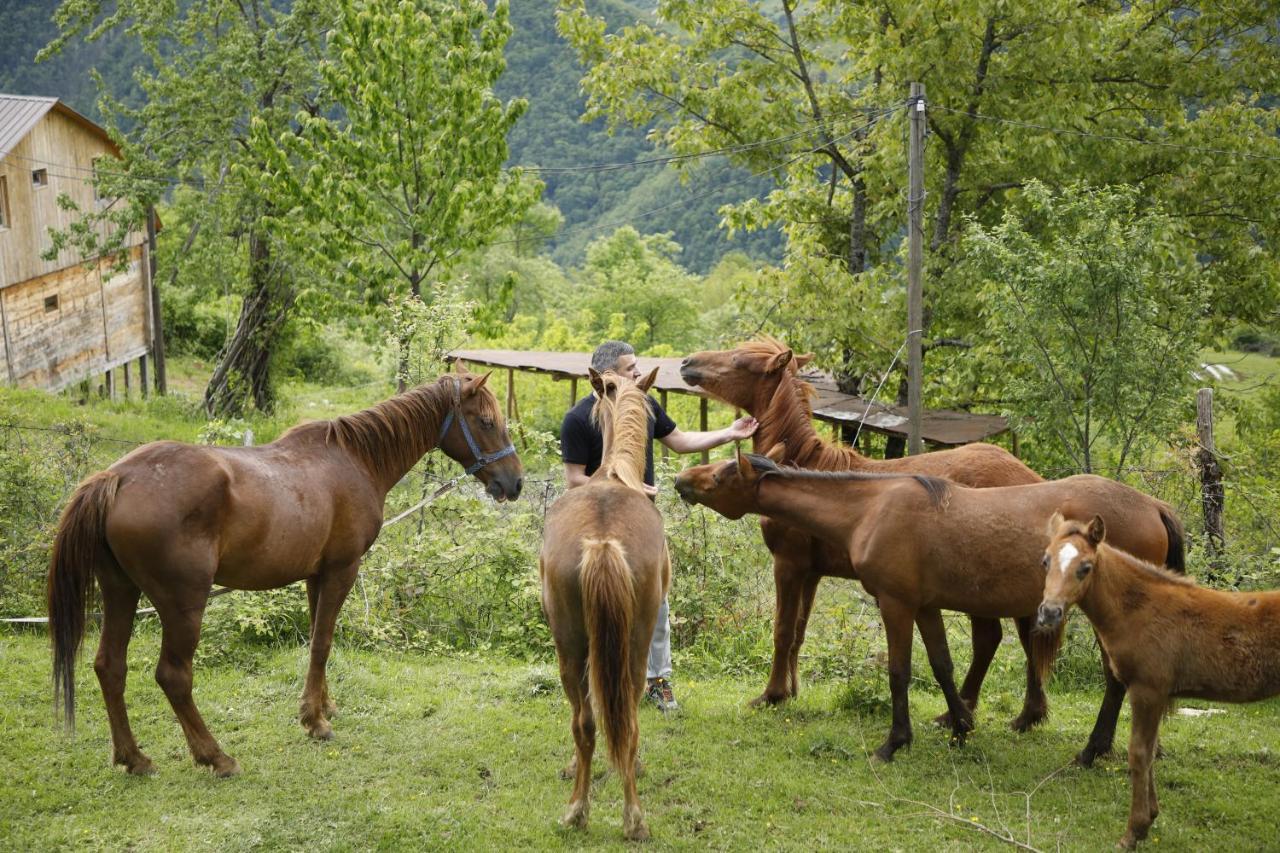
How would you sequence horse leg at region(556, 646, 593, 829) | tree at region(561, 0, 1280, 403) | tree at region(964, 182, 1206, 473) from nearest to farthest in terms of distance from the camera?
horse leg at region(556, 646, 593, 829)
tree at region(964, 182, 1206, 473)
tree at region(561, 0, 1280, 403)

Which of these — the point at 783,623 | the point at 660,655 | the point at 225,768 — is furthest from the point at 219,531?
the point at 783,623

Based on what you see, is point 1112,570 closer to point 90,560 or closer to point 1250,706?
point 1250,706

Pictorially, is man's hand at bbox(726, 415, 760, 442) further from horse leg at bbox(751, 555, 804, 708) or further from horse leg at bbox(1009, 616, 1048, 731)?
horse leg at bbox(1009, 616, 1048, 731)

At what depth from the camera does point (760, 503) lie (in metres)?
6.04

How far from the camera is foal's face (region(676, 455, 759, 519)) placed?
19.8ft

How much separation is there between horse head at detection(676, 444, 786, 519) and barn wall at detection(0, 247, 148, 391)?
21.0 m

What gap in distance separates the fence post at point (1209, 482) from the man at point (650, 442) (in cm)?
429

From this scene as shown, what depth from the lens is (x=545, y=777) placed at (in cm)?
556

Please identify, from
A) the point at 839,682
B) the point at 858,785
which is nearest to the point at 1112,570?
the point at 858,785

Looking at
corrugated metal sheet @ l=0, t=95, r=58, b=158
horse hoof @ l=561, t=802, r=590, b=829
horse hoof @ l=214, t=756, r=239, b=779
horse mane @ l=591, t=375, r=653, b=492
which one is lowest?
horse hoof @ l=214, t=756, r=239, b=779

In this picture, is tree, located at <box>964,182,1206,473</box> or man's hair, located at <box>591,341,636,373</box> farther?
tree, located at <box>964,182,1206,473</box>

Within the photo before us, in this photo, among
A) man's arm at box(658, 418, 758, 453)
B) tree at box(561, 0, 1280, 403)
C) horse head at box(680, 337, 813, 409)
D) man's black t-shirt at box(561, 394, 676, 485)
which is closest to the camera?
man's black t-shirt at box(561, 394, 676, 485)

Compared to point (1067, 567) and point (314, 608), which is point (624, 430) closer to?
point (1067, 567)

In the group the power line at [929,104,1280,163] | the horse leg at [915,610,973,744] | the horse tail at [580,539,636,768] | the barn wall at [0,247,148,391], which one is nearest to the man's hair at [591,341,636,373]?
the horse tail at [580,539,636,768]
